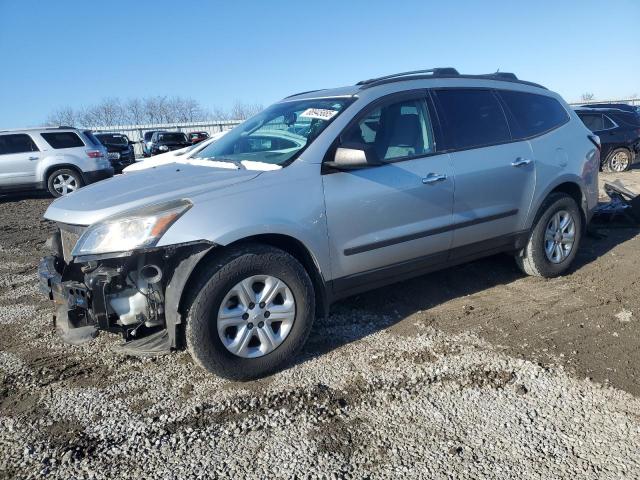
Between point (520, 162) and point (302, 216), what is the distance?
2237 mm

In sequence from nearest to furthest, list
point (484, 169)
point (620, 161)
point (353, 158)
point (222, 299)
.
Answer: point (222, 299)
point (353, 158)
point (484, 169)
point (620, 161)

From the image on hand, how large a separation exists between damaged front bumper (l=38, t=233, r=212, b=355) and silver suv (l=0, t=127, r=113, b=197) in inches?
423

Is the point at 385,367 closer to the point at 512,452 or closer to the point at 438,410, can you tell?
the point at 438,410

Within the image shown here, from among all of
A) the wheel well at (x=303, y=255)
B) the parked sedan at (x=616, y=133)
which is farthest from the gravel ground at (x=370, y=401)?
the parked sedan at (x=616, y=133)

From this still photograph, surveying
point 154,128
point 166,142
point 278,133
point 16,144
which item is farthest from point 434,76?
point 154,128

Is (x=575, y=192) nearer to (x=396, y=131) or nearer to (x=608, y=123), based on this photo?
(x=396, y=131)

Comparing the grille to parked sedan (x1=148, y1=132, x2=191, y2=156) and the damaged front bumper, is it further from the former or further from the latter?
parked sedan (x1=148, y1=132, x2=191, y2=156)

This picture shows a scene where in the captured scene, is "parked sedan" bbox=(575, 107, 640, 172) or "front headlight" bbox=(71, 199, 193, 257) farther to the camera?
"parked sedan" bbox=(575, 107, 640, 172)

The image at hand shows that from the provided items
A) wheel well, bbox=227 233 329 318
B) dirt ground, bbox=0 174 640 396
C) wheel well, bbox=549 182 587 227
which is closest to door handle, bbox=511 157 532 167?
wheel well, bbox=549 182 587 227

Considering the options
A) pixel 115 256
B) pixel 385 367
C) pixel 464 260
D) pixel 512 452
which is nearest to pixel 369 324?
pixel 385 367

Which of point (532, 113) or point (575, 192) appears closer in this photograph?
point (532, 113)

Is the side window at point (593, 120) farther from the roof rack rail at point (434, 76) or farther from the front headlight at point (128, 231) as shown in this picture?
the front headlight at point (128, 231)

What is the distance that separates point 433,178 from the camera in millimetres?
3871

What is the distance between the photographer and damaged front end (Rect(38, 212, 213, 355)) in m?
2.89
